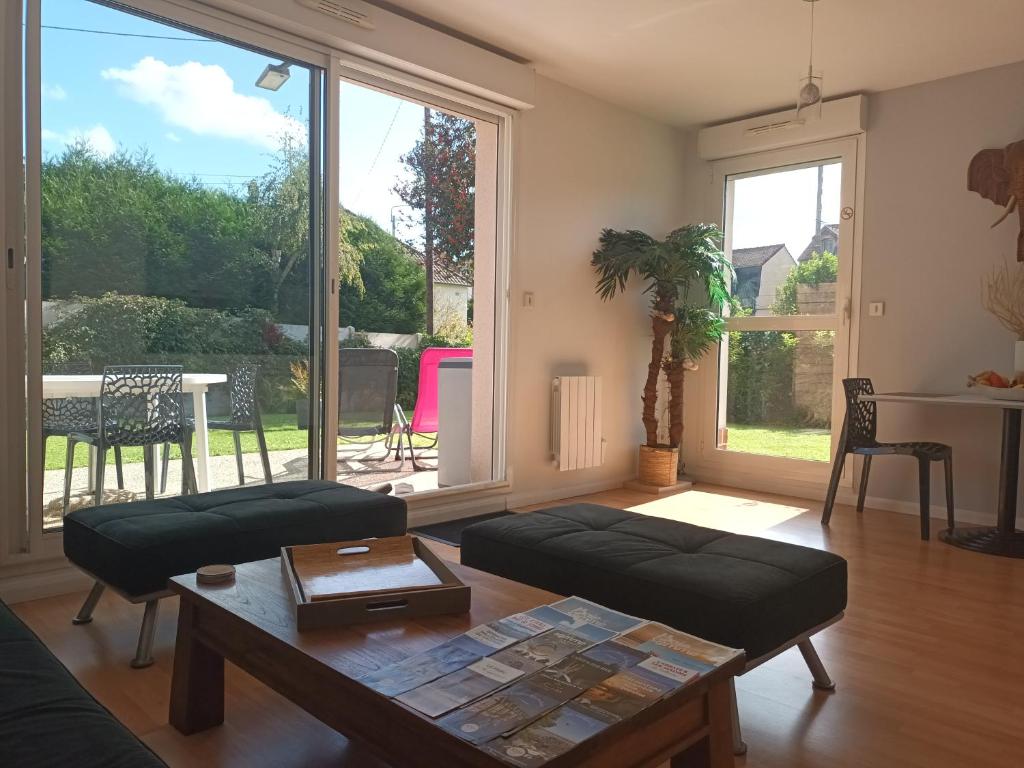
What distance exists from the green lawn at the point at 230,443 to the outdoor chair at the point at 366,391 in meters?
0.50

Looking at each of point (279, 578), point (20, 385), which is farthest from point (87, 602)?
point (279, 578)

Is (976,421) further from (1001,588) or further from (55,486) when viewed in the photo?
(55,486)

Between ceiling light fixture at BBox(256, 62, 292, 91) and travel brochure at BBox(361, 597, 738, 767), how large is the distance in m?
2.94

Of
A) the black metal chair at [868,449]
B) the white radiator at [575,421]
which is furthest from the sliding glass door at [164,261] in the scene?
the black metal chair at [868,449]

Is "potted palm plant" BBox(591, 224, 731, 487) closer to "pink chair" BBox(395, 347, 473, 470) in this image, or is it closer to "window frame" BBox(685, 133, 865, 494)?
"window frame" BBox(685, 133, 865, 494)

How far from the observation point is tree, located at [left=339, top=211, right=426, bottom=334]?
4.38 m

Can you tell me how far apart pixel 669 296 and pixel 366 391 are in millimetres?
2098

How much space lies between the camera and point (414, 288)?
5.05 meters

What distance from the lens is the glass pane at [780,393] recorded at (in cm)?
514

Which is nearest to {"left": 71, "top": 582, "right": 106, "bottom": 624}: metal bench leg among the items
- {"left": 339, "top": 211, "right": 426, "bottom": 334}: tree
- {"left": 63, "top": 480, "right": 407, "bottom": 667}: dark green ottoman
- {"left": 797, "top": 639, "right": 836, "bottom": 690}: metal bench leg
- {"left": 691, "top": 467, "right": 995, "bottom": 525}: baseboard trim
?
{"left": 63, "top": 480, "right": 407, "bottom": 667}: dark green ottoman

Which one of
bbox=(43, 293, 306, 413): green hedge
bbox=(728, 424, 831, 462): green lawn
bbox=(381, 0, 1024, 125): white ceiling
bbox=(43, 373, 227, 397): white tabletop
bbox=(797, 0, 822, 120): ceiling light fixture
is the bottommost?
bbox=(728, 424, 831, 462): green lawn

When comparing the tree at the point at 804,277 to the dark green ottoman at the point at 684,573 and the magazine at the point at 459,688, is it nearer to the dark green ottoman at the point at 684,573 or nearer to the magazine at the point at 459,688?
the dark green ottoman at the point at 684,573

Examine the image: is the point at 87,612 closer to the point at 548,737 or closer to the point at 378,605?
the point at 378,605

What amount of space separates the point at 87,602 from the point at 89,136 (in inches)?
68.8
